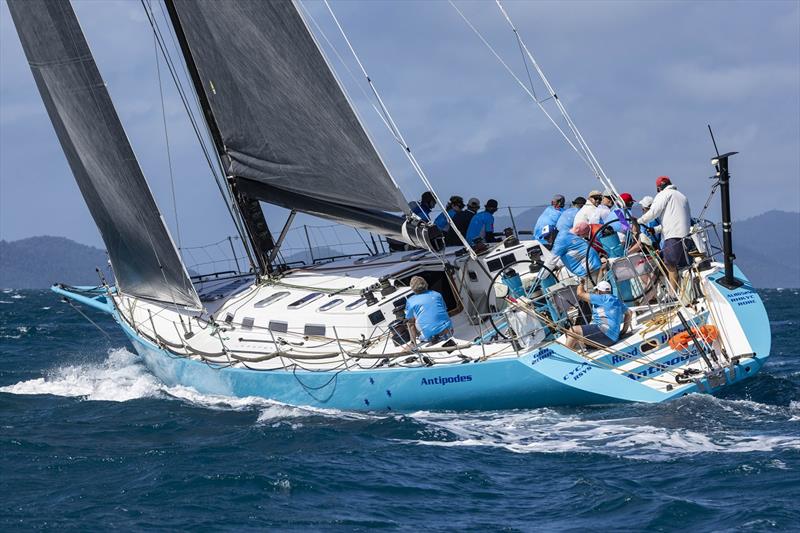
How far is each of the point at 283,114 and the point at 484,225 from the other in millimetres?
3450

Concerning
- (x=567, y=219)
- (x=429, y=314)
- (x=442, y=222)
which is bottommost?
(x=429, y=314)

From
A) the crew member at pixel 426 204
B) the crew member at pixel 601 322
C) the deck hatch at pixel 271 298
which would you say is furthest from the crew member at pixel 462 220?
the crew member at pixel 601 322

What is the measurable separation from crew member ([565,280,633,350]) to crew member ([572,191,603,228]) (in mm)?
2042

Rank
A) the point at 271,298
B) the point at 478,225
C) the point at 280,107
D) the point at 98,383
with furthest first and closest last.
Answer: the point at 98,383, the point at 478,225, the point at 271,298, the point at 280,107

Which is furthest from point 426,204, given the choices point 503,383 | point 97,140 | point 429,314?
point 503,383

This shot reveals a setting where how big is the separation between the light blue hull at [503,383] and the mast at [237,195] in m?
3.53

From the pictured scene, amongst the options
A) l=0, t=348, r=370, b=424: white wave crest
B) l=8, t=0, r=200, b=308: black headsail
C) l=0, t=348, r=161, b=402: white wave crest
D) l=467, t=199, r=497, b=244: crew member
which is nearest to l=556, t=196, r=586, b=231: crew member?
l=467, t=199, r=497, b=244: crew member

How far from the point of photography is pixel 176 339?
1627 cm

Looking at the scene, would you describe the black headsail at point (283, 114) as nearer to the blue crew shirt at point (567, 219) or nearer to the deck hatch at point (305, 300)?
the deck hatch at point (305, 300)

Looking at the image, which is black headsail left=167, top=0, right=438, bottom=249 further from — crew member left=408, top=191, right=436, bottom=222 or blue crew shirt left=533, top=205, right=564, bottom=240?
blue crew shirt left=533, top=205, right=564, bottom=240

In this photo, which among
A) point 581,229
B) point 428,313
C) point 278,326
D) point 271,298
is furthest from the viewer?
point 271,298

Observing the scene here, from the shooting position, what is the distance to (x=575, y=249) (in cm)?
1431

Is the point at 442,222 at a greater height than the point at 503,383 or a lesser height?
greater

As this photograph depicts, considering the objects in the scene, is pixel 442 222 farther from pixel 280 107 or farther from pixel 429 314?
pixel 429 314
